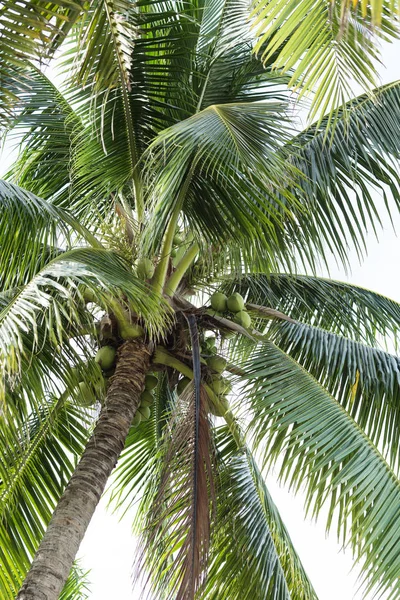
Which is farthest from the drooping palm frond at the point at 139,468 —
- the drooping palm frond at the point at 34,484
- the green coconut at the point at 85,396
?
the green coconut at the point at 85,396

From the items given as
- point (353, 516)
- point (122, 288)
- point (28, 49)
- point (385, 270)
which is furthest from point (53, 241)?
point (385, 270)

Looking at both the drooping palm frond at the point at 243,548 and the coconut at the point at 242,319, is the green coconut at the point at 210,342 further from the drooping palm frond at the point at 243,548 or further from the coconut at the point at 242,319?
the drooping palm frond at the point at 243,548

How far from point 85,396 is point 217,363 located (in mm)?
849

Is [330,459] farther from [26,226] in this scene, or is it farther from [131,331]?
[26,226]

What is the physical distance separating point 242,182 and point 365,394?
1.60m

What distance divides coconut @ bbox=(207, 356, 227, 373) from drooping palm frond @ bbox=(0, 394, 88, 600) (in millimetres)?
888

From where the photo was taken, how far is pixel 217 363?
16.2ft

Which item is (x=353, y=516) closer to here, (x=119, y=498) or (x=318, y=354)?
(x=318, y=354)

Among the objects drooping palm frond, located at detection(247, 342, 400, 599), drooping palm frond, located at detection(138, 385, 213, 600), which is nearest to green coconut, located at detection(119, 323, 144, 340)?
drooping palm frond, located at detection(138, 385, 213, 600)

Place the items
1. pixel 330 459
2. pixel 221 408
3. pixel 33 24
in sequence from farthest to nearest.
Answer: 1. pixel 221 408
2. pixel 330 459
3. pixel 33 24

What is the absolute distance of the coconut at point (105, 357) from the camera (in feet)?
16.2

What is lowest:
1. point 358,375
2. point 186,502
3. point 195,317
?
point 186,502

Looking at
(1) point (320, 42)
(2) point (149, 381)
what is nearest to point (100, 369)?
(2) point (149, 381)

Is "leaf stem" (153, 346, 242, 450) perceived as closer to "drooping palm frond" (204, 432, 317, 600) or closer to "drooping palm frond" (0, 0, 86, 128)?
"drooping palm frond" (204, 432, 317, 600)
